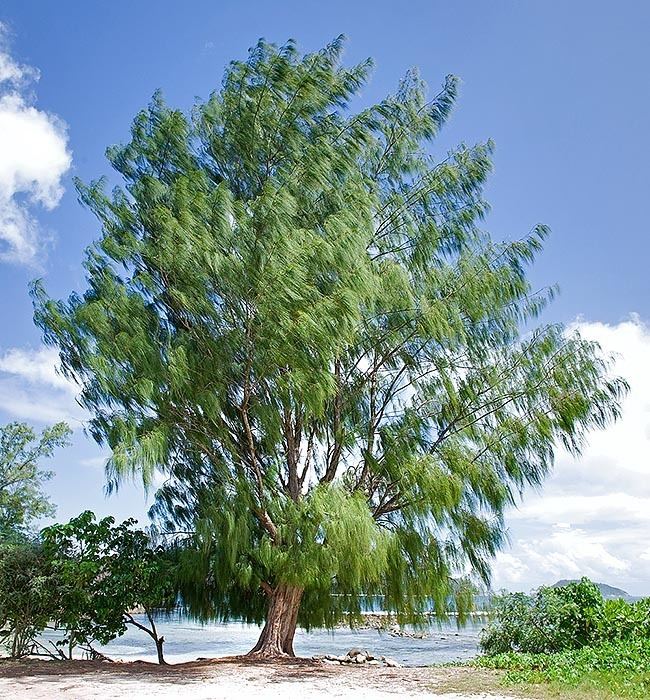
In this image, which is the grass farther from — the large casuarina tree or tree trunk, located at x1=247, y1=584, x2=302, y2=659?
tree trunk, located at x1=247, y1=584, x2=302, y2=659

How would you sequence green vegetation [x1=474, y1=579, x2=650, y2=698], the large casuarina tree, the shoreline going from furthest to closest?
1. the large casuarina tree
2. green vegetation [x1=474, y1=579, x2=650, y2=698]
3. the shoreline

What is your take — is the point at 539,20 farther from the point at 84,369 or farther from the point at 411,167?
the point at 84,369

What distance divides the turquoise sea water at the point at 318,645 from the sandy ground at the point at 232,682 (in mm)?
4637

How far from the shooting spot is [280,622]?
775 centimetres

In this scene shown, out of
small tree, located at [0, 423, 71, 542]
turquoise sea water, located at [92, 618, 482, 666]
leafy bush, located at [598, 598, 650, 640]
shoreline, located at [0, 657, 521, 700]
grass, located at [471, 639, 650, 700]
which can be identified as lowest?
turquoise sea water, located at [92, 618, 482, 666]

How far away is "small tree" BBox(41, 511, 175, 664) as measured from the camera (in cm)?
754

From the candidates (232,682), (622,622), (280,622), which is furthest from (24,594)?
(622,622)

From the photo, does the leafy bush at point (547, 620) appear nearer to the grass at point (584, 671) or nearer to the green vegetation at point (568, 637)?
the green vegetation at point (568, 637)

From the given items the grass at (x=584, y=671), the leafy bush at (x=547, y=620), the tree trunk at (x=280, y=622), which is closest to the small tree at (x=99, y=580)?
the tree trunk at (x=280, y=622)

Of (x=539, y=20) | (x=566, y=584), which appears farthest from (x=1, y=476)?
(x=539, y=20)

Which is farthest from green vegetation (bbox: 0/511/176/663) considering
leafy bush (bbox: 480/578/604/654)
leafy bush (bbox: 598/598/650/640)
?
leafy bush (bbox: 598/598/650/640)

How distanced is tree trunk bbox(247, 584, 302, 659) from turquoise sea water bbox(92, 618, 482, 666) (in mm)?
3884

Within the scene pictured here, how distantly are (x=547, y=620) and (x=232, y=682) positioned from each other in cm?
404

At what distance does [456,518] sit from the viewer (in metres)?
7.71
